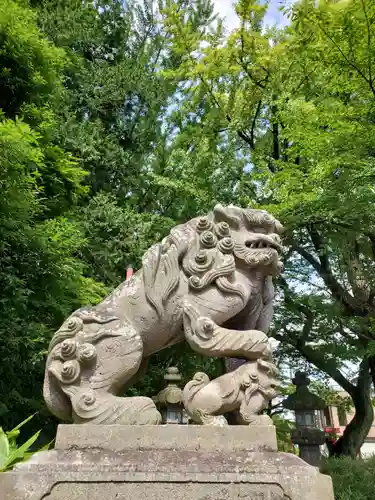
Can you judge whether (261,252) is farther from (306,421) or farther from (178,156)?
(306,421)

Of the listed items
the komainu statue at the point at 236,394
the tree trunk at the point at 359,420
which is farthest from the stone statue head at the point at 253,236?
the tree trunk at the point at 359,420

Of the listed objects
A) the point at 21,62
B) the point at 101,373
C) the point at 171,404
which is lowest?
the point at 171,404

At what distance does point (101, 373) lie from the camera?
2.45m

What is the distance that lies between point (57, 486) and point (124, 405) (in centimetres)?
48

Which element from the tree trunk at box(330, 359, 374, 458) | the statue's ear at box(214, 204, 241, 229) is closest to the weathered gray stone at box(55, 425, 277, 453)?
the statue's ear at box(214, 204, 241, 229)

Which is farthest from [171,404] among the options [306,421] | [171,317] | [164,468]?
[306,421]

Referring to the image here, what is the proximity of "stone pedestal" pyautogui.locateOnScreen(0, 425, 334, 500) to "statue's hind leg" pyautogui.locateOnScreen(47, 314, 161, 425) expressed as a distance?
75 mm

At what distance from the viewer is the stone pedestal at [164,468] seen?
6.82ft

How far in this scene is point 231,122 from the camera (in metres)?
9.70

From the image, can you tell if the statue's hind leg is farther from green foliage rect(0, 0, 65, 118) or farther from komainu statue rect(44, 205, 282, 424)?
green foliage rect(0, 0, 65, 118)

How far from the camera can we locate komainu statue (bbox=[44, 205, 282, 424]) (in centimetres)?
242

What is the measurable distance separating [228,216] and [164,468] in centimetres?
152

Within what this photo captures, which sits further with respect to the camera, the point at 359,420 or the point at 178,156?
the point at 359,420

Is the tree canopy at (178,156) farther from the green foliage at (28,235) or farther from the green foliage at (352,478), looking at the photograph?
the green foliage at (352,478)
